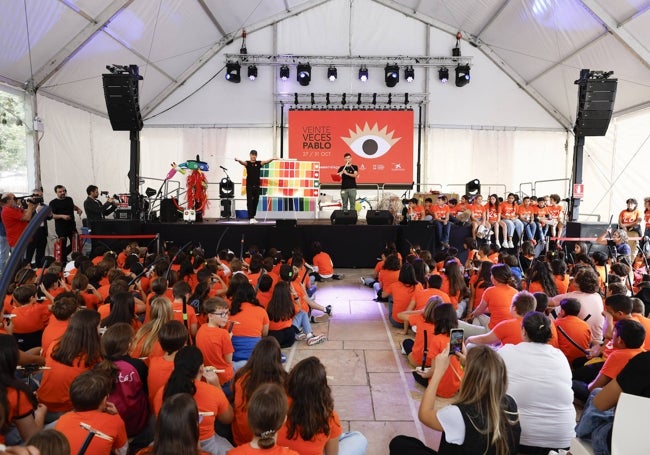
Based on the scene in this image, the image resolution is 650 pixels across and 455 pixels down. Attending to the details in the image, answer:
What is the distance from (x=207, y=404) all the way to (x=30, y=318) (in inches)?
102

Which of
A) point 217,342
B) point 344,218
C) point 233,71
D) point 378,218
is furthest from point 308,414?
point 233,71

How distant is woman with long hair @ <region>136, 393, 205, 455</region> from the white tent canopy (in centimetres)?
1151

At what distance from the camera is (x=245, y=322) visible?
4223mm

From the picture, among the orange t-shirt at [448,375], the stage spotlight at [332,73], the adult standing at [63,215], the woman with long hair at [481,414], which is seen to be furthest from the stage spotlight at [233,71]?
the woman with long hair at [481,414]

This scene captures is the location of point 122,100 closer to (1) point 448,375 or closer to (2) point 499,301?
(2) point 499,301


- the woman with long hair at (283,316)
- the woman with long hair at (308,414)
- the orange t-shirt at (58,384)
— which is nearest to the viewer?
the woman with long hair at (308,414)

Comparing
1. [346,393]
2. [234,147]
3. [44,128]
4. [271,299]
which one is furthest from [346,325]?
[234,147]

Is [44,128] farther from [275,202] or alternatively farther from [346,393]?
[346,393]

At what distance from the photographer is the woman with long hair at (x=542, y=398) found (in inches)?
111

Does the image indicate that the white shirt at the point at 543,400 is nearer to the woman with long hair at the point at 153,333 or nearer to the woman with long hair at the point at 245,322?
the woman with long hair at the point at 245,322

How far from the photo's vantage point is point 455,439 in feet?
6.98

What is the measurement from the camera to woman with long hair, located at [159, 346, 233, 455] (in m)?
2.36

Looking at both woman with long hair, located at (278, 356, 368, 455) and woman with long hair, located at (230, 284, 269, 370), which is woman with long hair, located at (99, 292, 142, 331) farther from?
woman with long hair, located at (278, 356, 368, 455)

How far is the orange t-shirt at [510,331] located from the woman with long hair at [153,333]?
8.70 feet
